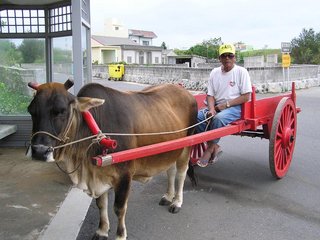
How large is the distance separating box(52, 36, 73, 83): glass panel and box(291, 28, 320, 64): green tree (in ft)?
95.4

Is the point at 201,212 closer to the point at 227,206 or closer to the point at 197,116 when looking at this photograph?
the point at 227,206

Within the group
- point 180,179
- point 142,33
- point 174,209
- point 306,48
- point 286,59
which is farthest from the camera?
point 142,33

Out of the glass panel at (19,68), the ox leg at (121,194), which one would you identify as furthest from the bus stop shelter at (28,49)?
the ox leg at (121,194)

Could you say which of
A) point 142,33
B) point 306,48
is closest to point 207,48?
Answer: point 306,48

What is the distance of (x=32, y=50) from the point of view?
26.1 ft

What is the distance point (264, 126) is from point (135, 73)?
81.2 ft

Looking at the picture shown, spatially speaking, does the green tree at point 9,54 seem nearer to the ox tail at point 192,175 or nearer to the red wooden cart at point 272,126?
the red wooden cart at point 272,126

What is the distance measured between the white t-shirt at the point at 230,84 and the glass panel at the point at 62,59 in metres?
2.74

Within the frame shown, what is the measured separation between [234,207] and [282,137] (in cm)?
150

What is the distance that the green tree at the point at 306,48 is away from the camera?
111 ft

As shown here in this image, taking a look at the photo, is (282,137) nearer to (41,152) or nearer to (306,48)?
(41,152)

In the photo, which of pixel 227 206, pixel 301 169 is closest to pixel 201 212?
pixel 227 206

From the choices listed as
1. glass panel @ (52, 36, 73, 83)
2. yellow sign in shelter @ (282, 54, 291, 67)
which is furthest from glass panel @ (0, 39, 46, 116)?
yellow sign in shelter @ (282, 54, 291, 67)

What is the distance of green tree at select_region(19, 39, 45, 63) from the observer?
7.89 meters
